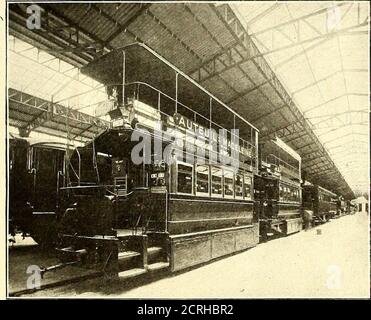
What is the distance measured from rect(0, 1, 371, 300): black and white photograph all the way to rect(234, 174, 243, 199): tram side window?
0.35 feet

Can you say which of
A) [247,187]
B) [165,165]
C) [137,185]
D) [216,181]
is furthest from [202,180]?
[247,187]

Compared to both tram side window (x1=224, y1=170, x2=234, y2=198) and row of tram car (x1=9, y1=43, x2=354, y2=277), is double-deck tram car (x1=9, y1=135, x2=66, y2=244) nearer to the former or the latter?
row of tram car (x1=9, y1=43, x2=354, y2=277)

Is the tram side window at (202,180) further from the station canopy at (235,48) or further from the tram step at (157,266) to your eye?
the station canopy at (235,48)

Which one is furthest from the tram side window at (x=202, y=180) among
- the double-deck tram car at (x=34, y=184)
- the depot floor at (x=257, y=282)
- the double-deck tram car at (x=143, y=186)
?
the double-deck tram car at (x=34, y=184)

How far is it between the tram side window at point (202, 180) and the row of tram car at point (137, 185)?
0.9 inches

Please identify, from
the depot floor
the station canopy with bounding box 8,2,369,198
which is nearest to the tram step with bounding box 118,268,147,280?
the depot floor

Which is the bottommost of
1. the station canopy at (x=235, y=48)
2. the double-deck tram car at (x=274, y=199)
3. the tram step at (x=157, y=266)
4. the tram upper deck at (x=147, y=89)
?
the tram step at (x=157, y=266)

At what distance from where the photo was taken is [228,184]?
357 inches

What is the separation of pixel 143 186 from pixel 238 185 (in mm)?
3650

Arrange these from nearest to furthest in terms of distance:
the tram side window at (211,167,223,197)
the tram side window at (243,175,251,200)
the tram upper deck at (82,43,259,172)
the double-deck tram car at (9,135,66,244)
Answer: the tram upper deck at (82,43,259,172) → the double-deck tram car at (9,135,66,244) → the tram side window at (211,167,223,197) → the tram side window at (243,175,251,200)

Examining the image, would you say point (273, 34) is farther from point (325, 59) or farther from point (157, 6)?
point (157, 6)

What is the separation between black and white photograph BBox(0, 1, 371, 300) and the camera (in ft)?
18.1

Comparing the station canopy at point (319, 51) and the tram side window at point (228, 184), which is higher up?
the station canopy at point (319, 51)

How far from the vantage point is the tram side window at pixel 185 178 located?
6809 mm
